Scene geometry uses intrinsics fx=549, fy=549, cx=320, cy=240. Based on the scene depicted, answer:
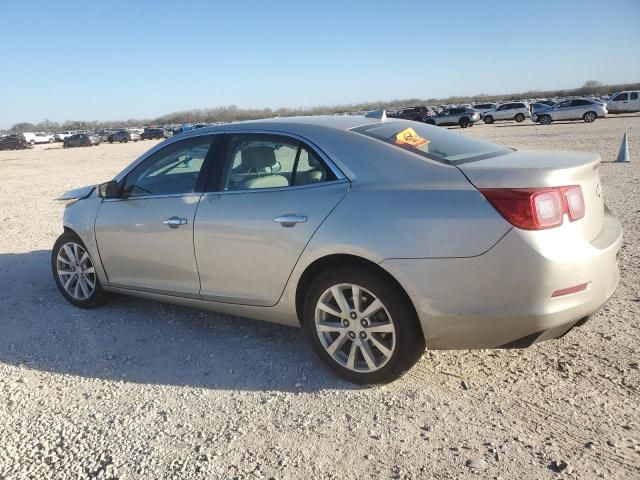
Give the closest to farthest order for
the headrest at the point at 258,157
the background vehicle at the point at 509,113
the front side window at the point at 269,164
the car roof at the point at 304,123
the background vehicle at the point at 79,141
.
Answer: the front side window at the point at 269,164 → the car roof at the point at 304,123 → the headrest at the point at 258,157 → the background vehicle at the point at 509,113 → the background vehicle at the point at 79,141

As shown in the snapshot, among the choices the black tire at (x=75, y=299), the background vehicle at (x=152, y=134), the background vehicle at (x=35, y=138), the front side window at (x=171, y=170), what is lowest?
the black tire at (x=75, y=299)

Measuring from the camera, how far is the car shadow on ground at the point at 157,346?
3602 mm

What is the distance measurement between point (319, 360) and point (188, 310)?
1603 mm

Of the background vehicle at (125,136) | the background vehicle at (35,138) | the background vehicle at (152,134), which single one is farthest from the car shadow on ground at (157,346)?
the background vehicle at (35,138)

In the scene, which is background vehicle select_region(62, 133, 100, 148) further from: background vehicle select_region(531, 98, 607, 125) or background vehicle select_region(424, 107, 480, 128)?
background vehicle select_region(531, 98, 607, 125)

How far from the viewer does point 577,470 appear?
2.49 metres

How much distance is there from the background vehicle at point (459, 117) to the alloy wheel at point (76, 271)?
4158 centimetres

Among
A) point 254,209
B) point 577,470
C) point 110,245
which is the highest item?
point 254,209

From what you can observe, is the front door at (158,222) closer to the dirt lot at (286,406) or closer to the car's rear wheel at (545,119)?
the dirt lot at (286,406)

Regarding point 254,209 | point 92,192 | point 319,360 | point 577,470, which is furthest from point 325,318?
point 92,192

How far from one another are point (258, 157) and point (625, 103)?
146 feet

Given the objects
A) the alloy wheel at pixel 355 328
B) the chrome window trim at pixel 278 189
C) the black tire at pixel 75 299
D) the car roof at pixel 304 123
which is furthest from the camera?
the black tire at pixel 75 299

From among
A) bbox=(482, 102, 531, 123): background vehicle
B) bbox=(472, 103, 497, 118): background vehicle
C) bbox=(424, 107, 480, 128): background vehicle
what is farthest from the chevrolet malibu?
bbox=(472, 103, 497, 118): background vehicle

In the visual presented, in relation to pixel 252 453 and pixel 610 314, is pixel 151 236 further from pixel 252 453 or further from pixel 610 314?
pixel 610 314
